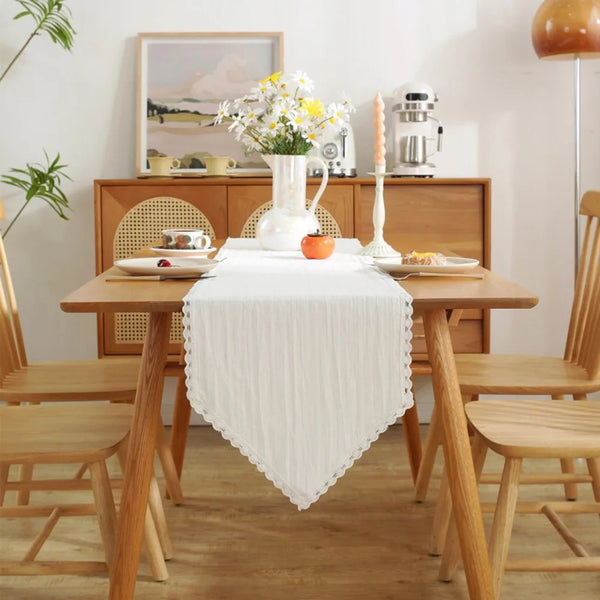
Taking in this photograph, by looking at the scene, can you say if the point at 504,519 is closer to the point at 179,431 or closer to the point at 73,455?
the point at 73,455

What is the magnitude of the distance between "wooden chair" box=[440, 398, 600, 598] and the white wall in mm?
1957

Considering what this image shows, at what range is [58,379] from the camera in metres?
2.45

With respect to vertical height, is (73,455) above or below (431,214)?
below

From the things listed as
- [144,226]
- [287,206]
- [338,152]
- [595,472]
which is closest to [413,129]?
[338,152]

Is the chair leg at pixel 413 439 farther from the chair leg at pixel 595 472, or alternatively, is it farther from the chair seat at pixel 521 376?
the chair leg at pixel 595 472

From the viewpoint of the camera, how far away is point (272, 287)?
183 centimetres

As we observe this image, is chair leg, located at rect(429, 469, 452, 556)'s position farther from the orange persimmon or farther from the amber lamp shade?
the amber lamp shade

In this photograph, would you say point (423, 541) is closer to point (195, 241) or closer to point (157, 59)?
point (195, 241)

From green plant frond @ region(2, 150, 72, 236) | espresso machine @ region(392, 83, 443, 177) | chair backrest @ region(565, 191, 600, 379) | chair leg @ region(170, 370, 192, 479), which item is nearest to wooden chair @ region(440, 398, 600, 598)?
chair backrest @ region(565, 191, 600, 379)

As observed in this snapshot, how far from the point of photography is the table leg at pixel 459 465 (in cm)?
184

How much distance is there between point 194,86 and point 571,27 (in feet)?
5.00

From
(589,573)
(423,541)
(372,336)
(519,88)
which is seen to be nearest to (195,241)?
(372,336)

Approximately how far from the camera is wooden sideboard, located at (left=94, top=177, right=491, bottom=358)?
355 centimetres

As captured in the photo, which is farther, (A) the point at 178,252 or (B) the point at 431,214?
(B) the point at 431,214
